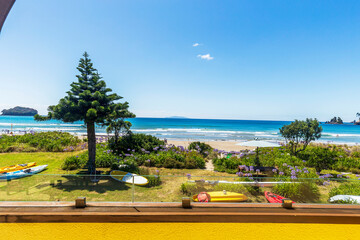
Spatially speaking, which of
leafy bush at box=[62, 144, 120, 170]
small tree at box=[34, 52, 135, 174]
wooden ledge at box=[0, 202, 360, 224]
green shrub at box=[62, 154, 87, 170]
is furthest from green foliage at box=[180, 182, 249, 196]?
green shrub at box=[62, 154, 87, 170]

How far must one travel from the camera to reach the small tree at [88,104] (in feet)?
27.6

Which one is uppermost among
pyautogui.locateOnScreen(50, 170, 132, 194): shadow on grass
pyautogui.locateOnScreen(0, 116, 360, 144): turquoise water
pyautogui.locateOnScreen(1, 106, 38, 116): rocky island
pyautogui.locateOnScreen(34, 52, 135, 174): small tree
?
pyautogui.locateOnScreen(1, 106, 38, 116): rocky island

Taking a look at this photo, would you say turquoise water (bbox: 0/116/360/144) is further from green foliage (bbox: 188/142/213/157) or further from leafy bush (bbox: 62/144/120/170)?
green foliage (bbox: 188/142/213/157)

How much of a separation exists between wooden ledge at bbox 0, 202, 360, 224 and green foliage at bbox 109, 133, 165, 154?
11161 millimetres

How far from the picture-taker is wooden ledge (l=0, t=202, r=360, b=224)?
130 centimetres

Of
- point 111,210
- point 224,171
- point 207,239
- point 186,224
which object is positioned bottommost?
point 224,171

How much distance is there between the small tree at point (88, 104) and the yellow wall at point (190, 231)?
24.2ft

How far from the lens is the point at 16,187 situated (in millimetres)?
1859

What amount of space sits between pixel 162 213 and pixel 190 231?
0.27 metres

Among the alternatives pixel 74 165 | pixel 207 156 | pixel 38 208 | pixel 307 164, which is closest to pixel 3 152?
pixel 74 165

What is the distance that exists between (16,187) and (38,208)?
A: 800 mm

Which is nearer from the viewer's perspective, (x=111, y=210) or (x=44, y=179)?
(x=111, y=210)

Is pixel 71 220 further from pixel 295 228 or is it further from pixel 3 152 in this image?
pixel 3 152

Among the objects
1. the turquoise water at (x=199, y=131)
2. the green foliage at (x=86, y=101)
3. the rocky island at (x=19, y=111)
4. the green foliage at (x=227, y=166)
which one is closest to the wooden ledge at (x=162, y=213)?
the green foliage at (x=86, y=101)
